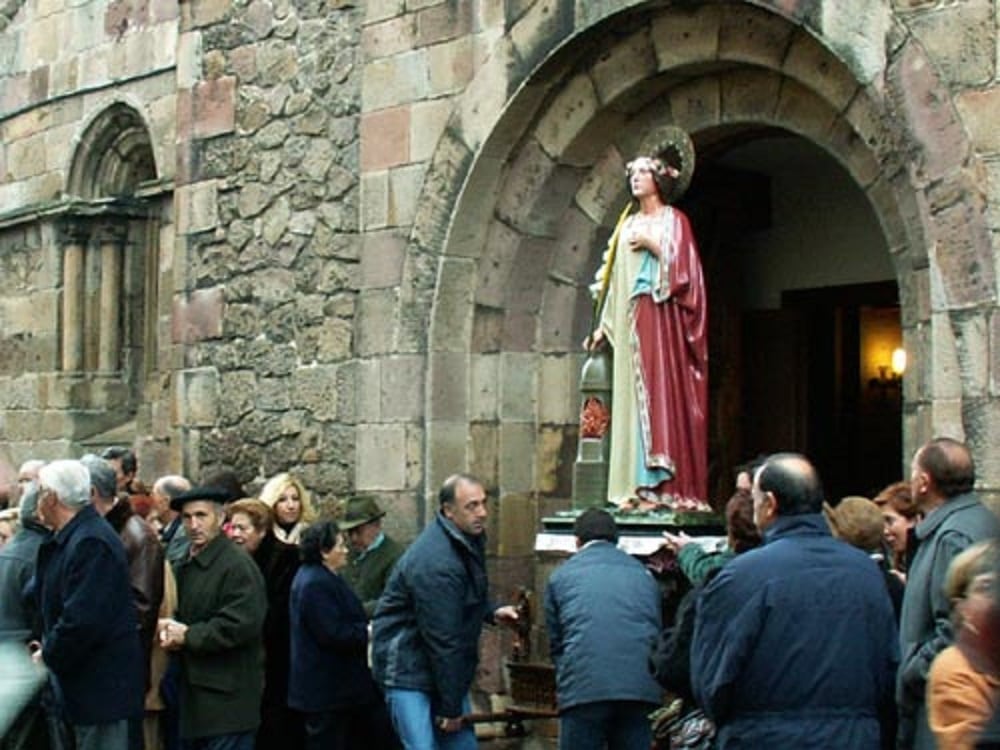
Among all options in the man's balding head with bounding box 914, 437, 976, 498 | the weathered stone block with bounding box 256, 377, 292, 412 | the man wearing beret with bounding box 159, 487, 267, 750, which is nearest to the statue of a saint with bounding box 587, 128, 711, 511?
the man wearing beret with bounding box 159, 487, 267, 750

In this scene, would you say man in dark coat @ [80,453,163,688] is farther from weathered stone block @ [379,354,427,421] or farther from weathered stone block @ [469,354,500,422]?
weathered stone block @ [469,354,500,422]

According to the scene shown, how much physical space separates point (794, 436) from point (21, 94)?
8323 mm

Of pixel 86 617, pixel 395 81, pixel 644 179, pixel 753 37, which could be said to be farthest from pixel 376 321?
pixel 86 617

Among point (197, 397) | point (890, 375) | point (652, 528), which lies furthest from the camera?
point (890, 375)

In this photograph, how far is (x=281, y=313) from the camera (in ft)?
34.7

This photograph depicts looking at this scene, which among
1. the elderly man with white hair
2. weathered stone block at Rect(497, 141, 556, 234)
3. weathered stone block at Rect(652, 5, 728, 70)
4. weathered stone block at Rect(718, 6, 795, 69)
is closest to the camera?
the elderly man with white hair

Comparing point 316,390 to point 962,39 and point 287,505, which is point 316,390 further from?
point 962,39

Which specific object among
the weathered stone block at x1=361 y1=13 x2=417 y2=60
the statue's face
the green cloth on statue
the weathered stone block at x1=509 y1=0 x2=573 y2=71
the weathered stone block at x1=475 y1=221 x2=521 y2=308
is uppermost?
the weathered stone block at x1=361 y1=13 x2=417 y2=60

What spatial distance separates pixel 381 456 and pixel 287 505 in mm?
869

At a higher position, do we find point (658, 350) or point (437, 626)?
point (658, 350)

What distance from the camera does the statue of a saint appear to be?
843cm

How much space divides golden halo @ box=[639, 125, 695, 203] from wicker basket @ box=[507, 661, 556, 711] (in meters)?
2.26

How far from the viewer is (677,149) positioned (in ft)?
28.5

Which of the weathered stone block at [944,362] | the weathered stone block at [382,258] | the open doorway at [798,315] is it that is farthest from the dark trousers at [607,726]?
the weathered stone block at [382,258]
